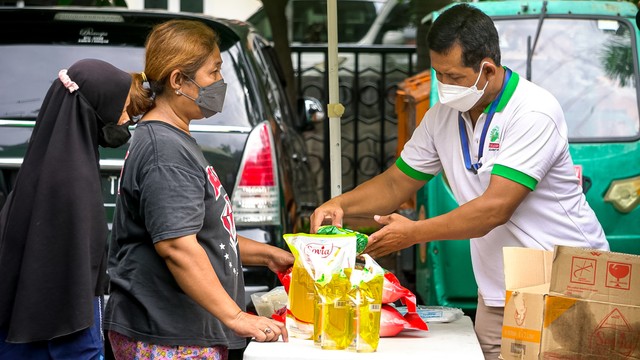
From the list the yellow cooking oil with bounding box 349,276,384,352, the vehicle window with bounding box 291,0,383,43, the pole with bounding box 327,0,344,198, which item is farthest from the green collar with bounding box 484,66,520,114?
the vehicle window with bounding box 291,0,383,43

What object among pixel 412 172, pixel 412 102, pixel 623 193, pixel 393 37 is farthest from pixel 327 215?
pixel 393 37

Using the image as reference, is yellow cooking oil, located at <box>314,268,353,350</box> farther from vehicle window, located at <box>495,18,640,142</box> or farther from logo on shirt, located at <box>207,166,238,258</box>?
vehicle window, located at <box>495,18,640,142</box>

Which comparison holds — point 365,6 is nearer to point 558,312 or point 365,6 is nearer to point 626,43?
point 626,43

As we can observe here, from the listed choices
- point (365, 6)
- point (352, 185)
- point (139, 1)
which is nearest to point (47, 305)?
point (352, 185)

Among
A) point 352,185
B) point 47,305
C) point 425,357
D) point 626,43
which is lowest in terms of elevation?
point 352,185

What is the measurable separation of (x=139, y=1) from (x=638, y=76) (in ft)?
38.2

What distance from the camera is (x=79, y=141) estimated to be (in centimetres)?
271

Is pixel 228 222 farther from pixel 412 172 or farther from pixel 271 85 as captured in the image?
pixel 271 85

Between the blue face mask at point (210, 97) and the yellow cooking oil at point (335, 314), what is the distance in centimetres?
61

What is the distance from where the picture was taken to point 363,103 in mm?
10484

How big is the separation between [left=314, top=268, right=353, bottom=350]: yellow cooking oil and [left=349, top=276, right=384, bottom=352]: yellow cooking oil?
2cm

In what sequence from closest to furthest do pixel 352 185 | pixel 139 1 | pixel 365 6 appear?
pixel 352 185
pixel 365 6
pixel 139 1

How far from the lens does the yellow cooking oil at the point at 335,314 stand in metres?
2.90

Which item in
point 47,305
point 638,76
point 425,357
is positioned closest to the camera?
point 47,305
